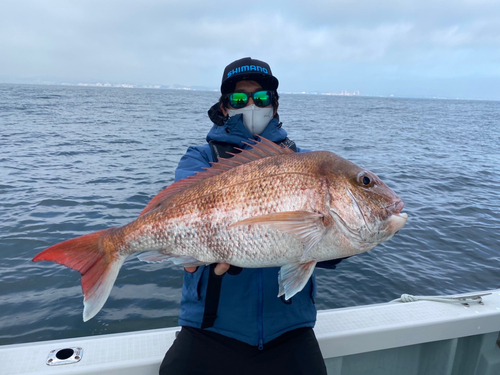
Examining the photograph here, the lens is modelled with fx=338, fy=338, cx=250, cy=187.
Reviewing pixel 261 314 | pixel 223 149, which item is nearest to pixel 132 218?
pixel 223 149

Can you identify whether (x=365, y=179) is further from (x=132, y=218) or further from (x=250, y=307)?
(x=132, y=218)

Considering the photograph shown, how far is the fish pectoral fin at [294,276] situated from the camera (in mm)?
2062

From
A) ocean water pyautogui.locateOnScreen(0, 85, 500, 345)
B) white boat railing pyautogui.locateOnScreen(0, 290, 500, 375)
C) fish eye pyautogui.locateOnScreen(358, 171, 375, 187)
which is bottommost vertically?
ocean water pyautogui.locateOnScreen(0, 85, 500, 345)

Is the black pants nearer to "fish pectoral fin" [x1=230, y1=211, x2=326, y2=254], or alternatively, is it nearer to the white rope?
"fish pectoral fin" [x1=230, y1=211, x2=326, y2=254]

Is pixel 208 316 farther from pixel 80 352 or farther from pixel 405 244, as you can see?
pixel 405 244

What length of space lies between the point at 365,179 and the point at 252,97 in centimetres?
150

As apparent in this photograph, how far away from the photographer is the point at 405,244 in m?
7.75

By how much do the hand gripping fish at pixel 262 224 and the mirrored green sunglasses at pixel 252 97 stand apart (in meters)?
1.01

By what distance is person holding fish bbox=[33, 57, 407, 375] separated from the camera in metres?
2.03

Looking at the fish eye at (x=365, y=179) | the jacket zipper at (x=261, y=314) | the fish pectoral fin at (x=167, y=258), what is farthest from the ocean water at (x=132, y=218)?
the fish eye at (x=365, y=179)

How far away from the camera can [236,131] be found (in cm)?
306

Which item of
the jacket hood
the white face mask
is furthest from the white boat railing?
the white face mask

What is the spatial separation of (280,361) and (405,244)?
248 inches

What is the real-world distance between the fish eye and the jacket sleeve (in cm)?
127
